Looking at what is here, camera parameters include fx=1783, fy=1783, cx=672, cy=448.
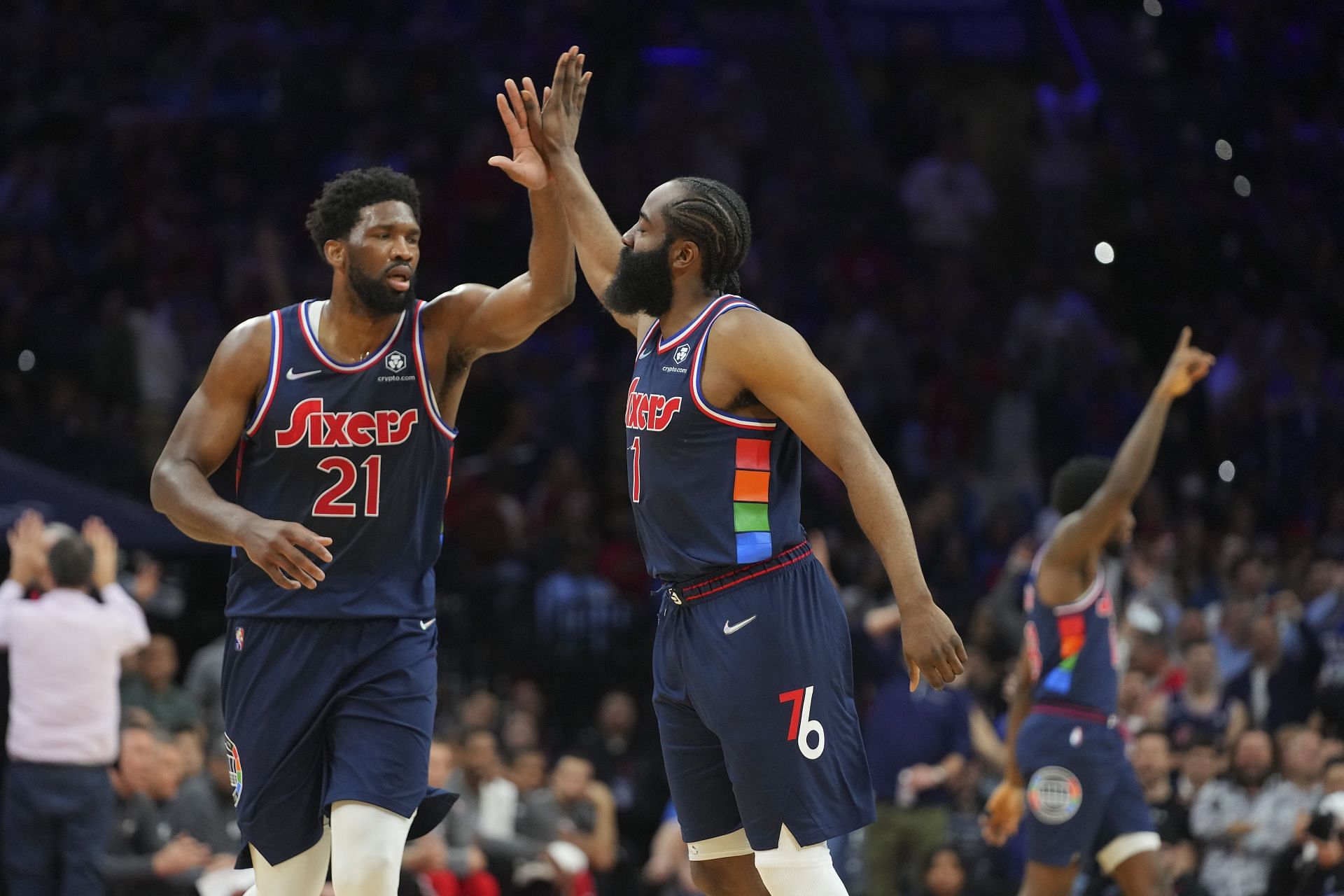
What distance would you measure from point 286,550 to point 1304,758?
7587 mm

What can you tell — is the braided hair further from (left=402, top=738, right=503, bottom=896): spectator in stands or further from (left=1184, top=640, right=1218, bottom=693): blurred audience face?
(left=1184, top=640, right=1218, bottom=693): blurred audience face

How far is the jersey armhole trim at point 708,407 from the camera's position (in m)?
5.20

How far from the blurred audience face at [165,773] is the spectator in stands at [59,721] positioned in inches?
23.8

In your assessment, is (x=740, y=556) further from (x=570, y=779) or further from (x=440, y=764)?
(x=570, y=779)

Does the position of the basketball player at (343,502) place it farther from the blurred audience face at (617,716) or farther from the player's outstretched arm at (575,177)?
the blurred audience face at (617,716)

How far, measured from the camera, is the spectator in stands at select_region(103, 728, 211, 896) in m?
9.66

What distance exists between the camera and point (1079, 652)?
756cm

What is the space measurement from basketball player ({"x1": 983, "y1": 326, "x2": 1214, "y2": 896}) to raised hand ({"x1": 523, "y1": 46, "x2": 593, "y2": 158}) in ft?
8.98

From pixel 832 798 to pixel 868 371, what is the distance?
11.0m

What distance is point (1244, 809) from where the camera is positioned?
10.8 m

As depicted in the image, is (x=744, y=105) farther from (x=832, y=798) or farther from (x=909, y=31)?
(x=832, y=798)

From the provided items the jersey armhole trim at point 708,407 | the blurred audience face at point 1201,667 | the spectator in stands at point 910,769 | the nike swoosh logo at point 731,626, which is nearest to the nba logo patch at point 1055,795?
the nike swoosh logo at point 731,626

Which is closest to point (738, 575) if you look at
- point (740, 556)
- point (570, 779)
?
point (740, 556)

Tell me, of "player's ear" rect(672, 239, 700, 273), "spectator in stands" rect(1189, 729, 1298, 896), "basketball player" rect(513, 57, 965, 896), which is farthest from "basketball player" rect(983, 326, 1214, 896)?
"spectator in stands" rect(1189, 729, 1298, 896)
